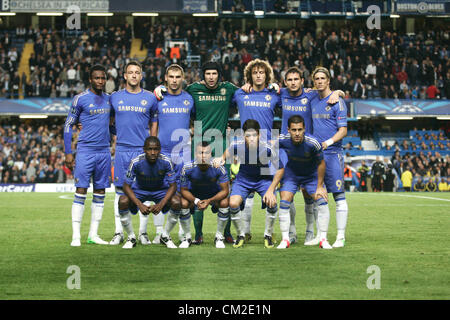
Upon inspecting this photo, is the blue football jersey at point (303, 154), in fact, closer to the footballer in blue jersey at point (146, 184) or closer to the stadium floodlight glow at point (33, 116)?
the footballer in blue jersey at point (146, 184)

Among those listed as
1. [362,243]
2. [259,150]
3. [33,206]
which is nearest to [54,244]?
[259,150]

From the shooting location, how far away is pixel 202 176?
30.6ft

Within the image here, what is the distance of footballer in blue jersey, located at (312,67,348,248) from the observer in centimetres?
932

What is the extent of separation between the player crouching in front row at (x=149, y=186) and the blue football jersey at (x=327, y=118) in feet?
7.21

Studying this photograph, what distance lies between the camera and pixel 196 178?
934cm

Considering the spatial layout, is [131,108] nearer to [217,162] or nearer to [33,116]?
[217,162]

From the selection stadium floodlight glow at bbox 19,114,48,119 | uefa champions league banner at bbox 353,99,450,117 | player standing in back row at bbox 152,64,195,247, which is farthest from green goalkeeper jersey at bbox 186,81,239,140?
uefa champions league banner at bbox 353,99,450,117

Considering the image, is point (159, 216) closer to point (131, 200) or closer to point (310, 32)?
point (131, 200)

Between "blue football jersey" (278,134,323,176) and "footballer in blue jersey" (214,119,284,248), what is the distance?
0.71 feet

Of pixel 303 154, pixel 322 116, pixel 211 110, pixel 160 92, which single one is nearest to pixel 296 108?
pixel 322 116

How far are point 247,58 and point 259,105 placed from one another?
82.3 feet

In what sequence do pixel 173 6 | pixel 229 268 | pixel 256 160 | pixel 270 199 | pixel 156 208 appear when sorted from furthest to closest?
pixel 173 6 → pixel 256 160 → pixel 270 199 → pixel 156 208 → pixel 229 268

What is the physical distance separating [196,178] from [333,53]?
27723mm

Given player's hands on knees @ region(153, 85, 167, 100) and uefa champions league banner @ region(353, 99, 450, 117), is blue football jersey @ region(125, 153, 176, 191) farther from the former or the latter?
uefa champions league banner @ region(353, 99, 450, 117)
